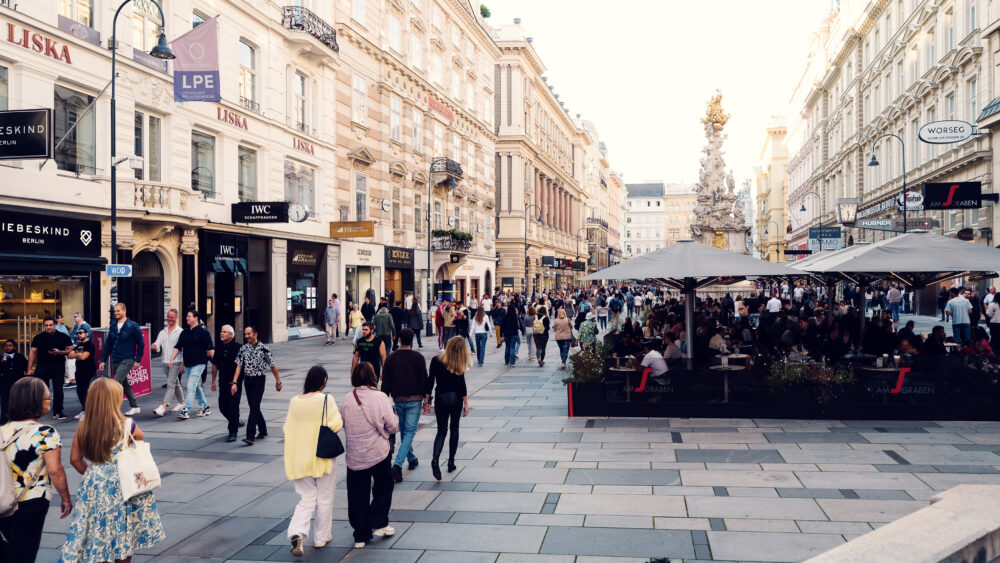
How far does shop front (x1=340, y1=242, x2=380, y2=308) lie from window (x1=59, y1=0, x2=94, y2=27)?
13.8m

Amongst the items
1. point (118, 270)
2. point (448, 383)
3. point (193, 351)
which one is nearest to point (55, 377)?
point (193, 351)

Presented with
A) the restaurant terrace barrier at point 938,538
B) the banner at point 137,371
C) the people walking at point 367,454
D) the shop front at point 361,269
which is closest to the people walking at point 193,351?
the banner at point 137,371

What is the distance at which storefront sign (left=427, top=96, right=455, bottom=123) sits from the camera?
38.0 meters

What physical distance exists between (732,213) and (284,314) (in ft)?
102

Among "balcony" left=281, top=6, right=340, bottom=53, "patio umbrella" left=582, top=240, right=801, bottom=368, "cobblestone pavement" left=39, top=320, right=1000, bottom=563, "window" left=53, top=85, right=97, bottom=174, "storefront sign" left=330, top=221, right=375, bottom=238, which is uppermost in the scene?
"balcony" left=281, top=6, right=340, bottom=53

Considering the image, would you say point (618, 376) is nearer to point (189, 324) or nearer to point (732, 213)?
point (189, 324)

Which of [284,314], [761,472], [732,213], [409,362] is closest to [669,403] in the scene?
[761,472]

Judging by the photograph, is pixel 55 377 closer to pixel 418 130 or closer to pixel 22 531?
pixel 22 531

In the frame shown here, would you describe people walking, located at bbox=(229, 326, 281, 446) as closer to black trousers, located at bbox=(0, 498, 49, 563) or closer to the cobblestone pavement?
the cobblestone pavement

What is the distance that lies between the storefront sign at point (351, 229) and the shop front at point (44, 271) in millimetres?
10910

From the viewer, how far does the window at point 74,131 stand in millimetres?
16234

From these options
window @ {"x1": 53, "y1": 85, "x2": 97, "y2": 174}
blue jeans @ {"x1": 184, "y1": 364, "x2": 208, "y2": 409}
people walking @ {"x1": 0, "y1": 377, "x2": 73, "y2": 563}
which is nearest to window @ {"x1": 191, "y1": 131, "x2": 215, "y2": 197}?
window @ {"x1": 53, "y1": 85, "x2": 97, "y2": 174}

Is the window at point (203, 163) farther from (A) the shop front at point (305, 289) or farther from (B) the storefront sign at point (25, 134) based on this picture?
(B) the storefront sign at point (25, 134)

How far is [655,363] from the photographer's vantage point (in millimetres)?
11406
